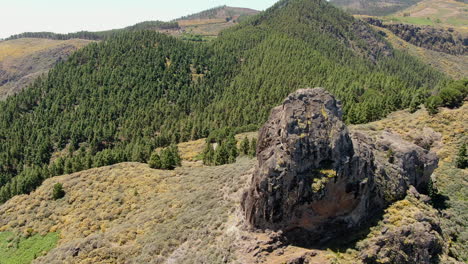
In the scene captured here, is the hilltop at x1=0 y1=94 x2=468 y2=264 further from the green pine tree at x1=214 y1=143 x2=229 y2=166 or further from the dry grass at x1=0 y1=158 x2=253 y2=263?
the green pine tree at x1=214 y1=143 x2=229 y2=166

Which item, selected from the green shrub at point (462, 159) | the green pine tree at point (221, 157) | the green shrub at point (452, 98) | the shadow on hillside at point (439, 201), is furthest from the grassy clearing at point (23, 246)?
the green shrub at point (452, 98)

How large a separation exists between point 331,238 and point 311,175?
7098 millimetres

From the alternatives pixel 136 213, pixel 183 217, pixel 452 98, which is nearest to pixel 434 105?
pixel 452 98

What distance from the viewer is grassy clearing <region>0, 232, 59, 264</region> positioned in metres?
58.5

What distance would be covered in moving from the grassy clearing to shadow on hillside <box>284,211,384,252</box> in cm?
4788

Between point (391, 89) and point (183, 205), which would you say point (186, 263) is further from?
point (391, 89)

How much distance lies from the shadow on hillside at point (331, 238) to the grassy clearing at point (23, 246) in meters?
47.9

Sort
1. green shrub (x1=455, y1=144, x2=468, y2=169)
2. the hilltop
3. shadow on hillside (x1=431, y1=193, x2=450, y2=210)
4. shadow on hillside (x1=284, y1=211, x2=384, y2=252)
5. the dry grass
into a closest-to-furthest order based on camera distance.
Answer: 1. shadow on hillside (x1=284, y1=211, x2=384, y2=252)
2. the hilltop
3. the dry grass
4. shadow on hillside (x1=431, y1=193, x2=450, y2=210)
5. green shrub (x1=455, y1=144, x2=468, y2=169)

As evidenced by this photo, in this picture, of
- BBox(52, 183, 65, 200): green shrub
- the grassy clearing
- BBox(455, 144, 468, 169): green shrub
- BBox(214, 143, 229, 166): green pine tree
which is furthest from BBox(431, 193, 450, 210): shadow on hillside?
BBox(52, 183, 65, 200): green shrub

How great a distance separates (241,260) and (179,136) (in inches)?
4492

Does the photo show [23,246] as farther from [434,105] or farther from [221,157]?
[434,105]

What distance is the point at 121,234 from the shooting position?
4938 centimetres

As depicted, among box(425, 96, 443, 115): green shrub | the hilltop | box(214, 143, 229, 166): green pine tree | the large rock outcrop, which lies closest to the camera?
the large rock outcrop

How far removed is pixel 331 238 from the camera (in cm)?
3397
